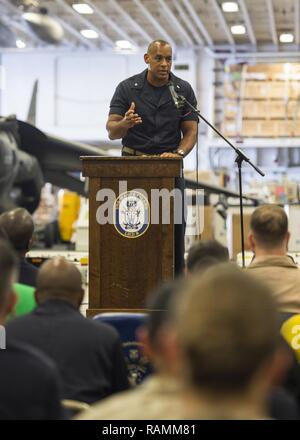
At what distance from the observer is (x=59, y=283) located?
9.26ft

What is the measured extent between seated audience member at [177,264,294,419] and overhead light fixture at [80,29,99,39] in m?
19.7

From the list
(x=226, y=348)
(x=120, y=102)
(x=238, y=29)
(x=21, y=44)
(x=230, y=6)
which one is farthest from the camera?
(x=21, y=44)

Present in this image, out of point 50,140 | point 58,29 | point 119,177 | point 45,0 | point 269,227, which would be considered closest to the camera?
point 269,227

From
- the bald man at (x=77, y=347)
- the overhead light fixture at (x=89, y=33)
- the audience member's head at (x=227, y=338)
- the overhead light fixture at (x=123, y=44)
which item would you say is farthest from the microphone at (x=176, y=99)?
the overhead light fixture at (x=123, y=44)

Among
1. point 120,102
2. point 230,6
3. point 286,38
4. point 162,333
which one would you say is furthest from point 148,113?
point 286,38

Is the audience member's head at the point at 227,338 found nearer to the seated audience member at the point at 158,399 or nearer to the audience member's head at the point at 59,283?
the seated audience member at the point at 158,399

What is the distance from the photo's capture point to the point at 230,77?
20.3 metres

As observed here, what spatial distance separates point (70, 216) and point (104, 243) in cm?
1072

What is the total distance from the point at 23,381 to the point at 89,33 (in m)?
19.5

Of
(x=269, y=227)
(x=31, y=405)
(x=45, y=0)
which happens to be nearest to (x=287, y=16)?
(x=45, y=0)

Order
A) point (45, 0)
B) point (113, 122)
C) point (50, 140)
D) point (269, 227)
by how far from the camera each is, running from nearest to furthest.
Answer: point (269, 227)
point (113, 122)
point (50, 140)
point (45, 0)

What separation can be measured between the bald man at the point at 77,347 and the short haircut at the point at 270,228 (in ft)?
3.07

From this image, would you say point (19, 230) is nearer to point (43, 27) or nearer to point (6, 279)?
point (6, 279)

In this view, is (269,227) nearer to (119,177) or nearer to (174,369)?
(119,177)
